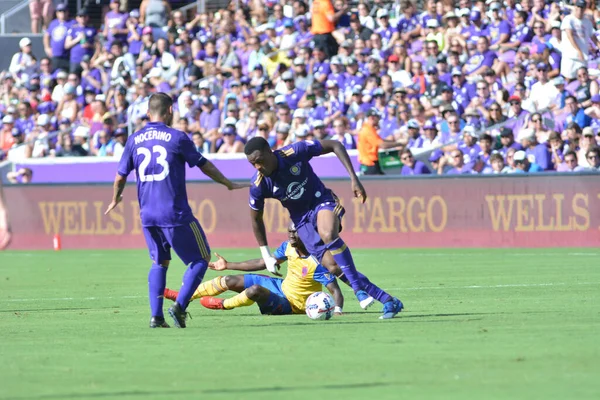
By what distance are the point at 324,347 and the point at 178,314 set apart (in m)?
2.11

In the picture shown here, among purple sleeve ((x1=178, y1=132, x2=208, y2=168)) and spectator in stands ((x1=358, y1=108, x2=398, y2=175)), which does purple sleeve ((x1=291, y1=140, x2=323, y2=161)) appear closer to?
purple sleeve ((x1=178, y1=132, x2=208, y2=168))

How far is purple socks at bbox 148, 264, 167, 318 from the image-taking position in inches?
419

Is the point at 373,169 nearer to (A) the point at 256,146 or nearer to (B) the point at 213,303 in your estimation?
(B) the point at 213,303

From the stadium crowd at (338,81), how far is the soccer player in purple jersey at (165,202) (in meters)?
13.3

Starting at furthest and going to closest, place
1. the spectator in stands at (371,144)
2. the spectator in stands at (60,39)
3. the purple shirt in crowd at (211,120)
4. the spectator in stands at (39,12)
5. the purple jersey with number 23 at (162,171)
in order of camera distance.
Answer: the spectator in stands at (39,12) < the spectator in stands at (60,39) < the purple shirt in crowd at (211,120) < the spectator in stands at (371,144) < the purple jersey with number 23 at (162,171)

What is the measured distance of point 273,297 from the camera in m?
11.9

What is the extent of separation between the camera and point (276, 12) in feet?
102

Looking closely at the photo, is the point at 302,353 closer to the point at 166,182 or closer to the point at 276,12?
the point at 166,182

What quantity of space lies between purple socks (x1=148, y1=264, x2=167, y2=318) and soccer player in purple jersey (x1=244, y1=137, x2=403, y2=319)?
4.04 feet

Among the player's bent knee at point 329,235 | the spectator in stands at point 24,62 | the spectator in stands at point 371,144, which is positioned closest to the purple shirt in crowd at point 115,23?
the spectator in stands at point 24,62

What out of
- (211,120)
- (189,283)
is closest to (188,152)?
(189,283)

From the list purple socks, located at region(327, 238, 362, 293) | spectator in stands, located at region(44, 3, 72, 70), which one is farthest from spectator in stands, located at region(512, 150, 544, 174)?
spectator in stands, located at region(44, 3, 72, 70)

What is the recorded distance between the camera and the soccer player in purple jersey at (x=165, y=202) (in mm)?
10625

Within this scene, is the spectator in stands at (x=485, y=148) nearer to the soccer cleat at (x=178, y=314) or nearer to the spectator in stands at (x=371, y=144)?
the spectator in stands at (x=371, y=144)
